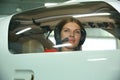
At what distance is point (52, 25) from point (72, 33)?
0.35m

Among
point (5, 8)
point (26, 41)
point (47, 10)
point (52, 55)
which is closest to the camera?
point (52, 55)

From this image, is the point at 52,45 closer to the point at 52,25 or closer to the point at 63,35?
the point at 63,35

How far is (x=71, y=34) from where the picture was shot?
2.06 m

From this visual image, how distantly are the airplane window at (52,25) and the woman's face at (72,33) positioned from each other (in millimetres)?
16

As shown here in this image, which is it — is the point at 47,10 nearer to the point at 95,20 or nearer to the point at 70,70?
the point at 95,20

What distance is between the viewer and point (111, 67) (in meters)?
1.77

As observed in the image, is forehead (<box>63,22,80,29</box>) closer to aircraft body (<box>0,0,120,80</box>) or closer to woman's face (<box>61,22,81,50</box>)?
woman's face (<box>61,22,81,50</box>)

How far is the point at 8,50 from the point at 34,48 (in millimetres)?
204

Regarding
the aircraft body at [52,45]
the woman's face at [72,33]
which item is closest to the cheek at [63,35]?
the woman's face at [72,33]

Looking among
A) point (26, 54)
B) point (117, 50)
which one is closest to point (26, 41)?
point (26, 54)

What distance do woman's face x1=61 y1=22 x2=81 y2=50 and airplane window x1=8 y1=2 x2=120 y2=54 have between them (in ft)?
0.05

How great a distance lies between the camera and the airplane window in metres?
2.07

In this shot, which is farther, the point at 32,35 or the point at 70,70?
the point at 32,35


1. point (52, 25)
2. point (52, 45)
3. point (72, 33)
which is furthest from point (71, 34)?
point (52, 25)
